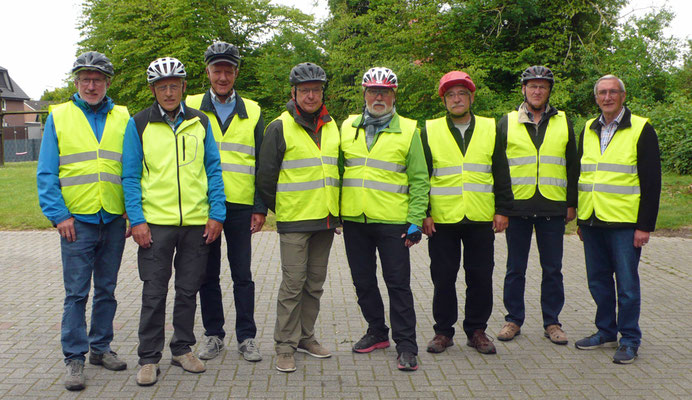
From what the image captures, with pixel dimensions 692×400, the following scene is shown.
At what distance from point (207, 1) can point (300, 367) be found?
106ft

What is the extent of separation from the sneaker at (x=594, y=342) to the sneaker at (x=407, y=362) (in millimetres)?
1494

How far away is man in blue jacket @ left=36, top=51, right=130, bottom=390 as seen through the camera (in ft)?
14.2

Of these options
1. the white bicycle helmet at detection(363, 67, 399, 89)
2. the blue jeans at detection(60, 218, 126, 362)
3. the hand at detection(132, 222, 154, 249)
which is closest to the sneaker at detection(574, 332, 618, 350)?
the white bicycle helmet at detection(363, 67, 399, 89)

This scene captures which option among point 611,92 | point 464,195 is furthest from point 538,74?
point 464,195

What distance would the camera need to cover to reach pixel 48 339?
17.4 ft

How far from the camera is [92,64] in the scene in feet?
14.4

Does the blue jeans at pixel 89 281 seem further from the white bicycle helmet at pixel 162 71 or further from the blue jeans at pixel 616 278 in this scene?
the blue jeans at pixel 616 278

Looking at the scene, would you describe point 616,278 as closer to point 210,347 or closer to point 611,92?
point 611,92

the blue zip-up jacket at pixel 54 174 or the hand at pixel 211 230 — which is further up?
the blue zip-up jacket at pixel 54 174

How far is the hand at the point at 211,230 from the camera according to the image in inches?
179

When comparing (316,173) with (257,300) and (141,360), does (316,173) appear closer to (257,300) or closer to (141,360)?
(141,360)

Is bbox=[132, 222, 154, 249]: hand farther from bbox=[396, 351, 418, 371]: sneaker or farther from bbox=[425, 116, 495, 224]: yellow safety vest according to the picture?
bbox=[425, 116, 495, 224]: yellow safety vest

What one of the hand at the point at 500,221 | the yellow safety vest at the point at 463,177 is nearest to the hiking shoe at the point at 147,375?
the yellow safety vest at the point at 463,177

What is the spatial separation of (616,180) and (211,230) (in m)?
3.20
